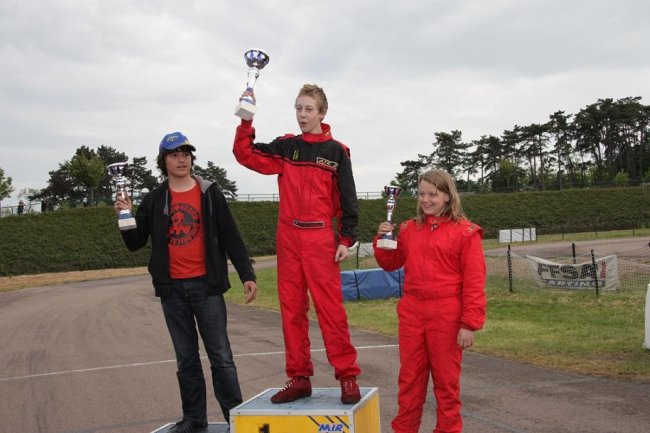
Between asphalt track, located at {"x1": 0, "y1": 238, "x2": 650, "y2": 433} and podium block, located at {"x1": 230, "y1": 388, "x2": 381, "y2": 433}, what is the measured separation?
1.81 metres

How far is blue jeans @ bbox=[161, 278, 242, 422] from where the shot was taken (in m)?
4.54

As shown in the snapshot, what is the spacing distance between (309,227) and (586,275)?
14.9 m

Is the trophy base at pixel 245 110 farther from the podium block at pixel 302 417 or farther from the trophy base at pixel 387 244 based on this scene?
the podium block at pixel 302 417

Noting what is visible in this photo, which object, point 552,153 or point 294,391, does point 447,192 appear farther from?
point 552,153

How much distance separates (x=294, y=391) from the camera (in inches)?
171

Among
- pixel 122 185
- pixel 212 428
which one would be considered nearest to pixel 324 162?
pixel 122 185

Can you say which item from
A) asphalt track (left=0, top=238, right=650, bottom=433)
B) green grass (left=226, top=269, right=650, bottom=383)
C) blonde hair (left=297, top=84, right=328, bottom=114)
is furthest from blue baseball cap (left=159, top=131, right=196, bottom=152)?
green grass (left=226, top=269, right=650, bottom=383)

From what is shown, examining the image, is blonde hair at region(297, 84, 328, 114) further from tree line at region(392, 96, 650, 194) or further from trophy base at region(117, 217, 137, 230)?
tree line at region(392, 96, 650, 194)

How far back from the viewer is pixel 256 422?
3.95 m

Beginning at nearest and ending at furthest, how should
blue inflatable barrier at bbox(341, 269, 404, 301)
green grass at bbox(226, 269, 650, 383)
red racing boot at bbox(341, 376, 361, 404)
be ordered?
red racing boot at bbox(341, 376, 361, 404)
green grass at bbox(226, 269, 650, 383)
blue inflatable barrier at bbox(341, 269, 404, 301)

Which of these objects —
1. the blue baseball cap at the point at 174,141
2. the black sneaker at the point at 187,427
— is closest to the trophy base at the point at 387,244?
the blue baseball cap at the point at 174,141

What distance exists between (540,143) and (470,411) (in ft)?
327

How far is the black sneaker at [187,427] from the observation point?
450 centimetres

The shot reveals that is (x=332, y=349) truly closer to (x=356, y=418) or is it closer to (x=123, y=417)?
(x=356, y=418)
